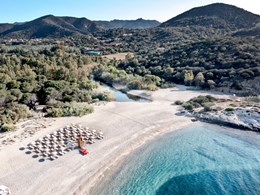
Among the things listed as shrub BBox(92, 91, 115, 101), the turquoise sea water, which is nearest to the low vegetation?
the turquoise sea water

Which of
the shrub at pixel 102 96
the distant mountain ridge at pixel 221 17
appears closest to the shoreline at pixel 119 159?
the shrub at pixel 102 96

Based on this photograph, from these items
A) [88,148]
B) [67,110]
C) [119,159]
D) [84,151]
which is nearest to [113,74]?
[67,110]

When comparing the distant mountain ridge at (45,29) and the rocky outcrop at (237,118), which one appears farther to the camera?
the distant mountain ridge at (45,29)

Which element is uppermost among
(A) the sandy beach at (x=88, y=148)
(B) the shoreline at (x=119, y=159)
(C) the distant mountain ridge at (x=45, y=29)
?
(C) the distant mountain ridge at (x=45, y=29)

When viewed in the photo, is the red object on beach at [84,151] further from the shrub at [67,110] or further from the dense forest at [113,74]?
the shrub at [67,110]

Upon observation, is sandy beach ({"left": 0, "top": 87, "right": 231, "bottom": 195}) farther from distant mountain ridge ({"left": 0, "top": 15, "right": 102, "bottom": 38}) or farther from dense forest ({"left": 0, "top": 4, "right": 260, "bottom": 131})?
distant mountain ridge ({"left": 0, "top": 15, "right": 102, "bottom": 38})

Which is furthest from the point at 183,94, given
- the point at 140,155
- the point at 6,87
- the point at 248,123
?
the point at 6,87
